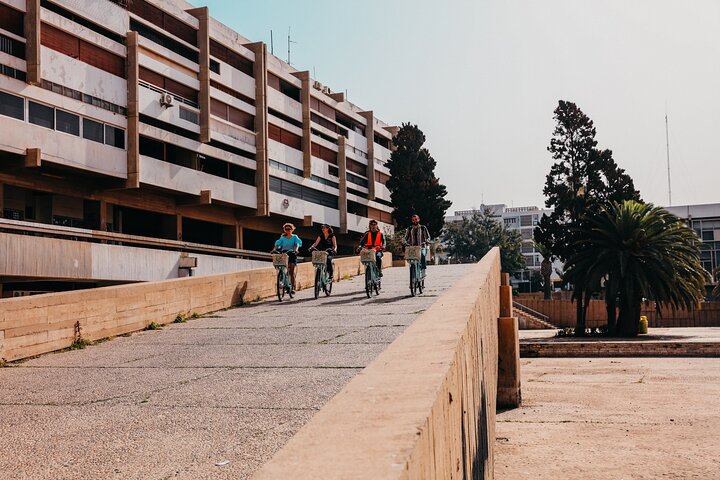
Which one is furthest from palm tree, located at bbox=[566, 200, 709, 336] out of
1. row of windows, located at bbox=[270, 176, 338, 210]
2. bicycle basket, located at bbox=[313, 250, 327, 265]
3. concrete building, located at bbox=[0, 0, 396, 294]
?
bicycle basket, located at bbox=[313, 250, 327, 265]

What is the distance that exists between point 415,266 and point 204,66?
27.6 m

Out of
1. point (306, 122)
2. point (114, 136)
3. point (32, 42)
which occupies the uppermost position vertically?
point (306, 122)

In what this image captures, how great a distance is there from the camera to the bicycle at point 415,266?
17.5m

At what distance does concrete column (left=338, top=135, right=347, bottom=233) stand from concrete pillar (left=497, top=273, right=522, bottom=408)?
47.8 m

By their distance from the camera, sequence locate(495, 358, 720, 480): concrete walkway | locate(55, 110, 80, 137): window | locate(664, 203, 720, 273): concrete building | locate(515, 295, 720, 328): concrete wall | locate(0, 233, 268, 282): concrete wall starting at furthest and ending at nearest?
locate(664, 203, 720, 273): concrete building, locate(515, 295, 720, 328): concrete wall, locate(55, 110, 80, 137): window, locate(0, 233, 268, 282): concrete wall, locate(495, 358, 720, 480): concrete walkway

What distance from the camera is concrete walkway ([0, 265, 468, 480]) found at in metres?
4.90

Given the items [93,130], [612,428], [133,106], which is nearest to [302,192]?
[133,106]

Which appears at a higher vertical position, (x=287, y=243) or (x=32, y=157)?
(x=32, y=157)

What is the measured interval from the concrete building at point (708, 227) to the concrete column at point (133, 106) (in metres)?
74.9

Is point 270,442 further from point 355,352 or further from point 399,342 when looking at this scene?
point 355,352

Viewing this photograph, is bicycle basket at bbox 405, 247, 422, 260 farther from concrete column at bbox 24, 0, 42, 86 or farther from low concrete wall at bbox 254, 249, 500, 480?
concrete column at bbox 24, 0, 42, 86

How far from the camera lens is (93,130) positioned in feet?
108

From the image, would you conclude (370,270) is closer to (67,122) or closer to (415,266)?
(415,266)

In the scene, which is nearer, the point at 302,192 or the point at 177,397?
the point at 177,397
